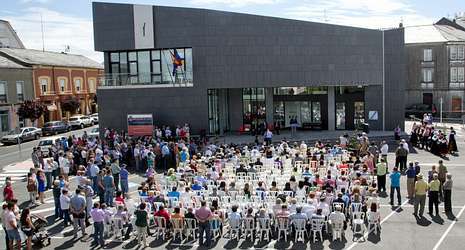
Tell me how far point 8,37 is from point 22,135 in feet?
80.1

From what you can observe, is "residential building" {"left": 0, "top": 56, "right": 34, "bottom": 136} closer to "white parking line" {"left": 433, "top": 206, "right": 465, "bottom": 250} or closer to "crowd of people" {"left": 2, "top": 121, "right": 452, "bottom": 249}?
"crowd of people" {"left": 2, "top": 121, "right": 452, "bottom": 249}

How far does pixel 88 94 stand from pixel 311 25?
37.4 metres

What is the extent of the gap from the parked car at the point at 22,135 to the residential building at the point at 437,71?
40.7m

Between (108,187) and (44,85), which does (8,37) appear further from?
(108,187)

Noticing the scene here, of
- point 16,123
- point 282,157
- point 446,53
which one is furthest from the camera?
point 446,53

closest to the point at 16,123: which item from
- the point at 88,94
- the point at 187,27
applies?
the point at 88,94

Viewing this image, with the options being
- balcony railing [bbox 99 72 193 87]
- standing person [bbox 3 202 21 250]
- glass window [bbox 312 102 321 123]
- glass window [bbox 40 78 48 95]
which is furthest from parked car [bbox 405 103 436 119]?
standing person [bbox 3 202 21 250]

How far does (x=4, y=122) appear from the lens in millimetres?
47219

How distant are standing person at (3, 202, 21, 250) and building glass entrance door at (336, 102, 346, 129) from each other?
93.0 feet

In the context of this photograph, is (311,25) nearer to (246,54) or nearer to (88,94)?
(246,54)

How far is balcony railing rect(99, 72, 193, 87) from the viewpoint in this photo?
3547 centimetres

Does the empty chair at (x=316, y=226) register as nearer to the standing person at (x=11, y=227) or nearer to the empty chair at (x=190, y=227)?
the empty chair at (x=190, y=227)

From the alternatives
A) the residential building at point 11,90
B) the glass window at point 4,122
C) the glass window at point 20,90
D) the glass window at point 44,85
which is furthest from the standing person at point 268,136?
the glass window at point 44,85

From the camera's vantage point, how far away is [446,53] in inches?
2233
